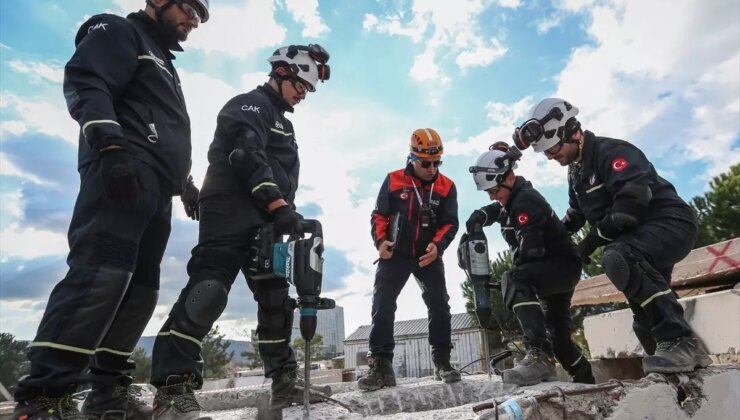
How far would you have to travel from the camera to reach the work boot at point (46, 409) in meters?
1.90

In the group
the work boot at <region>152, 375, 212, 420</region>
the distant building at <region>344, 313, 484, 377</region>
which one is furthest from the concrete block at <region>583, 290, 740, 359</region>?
the distant building at <region>344, 313, 484, 377</region>

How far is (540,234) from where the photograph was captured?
3.78 m

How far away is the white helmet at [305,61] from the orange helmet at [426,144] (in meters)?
1.20

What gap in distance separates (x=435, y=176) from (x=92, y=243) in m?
3.04

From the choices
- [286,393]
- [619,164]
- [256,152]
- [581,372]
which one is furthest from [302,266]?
[581,372]

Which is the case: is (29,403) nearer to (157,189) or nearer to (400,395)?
(157,189)

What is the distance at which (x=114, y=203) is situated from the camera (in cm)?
224

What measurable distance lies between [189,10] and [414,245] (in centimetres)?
251

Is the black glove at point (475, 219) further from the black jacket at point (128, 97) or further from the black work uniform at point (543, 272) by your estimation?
the black jacket at point (128, 97)

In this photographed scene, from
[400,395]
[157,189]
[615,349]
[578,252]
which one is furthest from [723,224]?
[157,189]

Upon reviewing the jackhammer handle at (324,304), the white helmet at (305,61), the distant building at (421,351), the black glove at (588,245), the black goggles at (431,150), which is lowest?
the distant building at (421,351)

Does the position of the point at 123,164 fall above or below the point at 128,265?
above

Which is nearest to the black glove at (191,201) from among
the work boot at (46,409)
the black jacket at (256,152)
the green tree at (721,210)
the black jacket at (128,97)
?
the black jacket at (256,152)

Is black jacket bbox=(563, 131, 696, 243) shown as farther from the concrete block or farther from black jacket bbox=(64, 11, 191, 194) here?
black jacket bbox=(64, 11, 191, 194)
